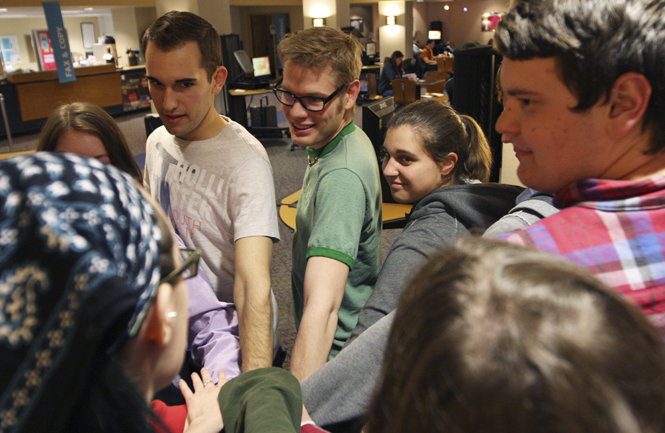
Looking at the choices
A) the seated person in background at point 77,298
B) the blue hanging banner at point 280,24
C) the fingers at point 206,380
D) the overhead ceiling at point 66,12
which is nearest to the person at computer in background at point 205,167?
the fingers at point 206,380

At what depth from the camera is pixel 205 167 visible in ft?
4.96

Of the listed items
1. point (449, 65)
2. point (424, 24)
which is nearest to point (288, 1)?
point (449, 65)

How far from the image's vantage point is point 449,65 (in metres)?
12.6

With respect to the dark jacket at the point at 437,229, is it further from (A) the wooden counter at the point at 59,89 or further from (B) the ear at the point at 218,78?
(A) the wooden counter at the point at 59,89

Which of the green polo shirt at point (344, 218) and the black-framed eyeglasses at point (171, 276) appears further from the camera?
the green polo shirt at point (344, 218)

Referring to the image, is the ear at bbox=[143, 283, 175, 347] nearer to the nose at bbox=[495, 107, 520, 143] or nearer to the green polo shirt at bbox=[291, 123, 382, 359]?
the nose at bbox=[495, 107, 520, 143]

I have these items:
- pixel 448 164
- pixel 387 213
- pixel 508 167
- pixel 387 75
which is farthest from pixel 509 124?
pixel 387 75

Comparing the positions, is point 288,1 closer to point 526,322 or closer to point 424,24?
point 424,24

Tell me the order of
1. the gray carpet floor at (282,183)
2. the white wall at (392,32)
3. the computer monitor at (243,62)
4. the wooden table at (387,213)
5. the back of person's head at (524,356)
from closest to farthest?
the back of person's head at (524,356) → the wooden table at (387,213) → the gray carpet floor at (282,183) → the computer monitor at (243,62) → the white wall at (392,32)

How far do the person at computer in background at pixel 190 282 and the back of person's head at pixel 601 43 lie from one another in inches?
32.2

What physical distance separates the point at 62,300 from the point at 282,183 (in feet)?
19.8

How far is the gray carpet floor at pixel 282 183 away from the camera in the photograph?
3445mm

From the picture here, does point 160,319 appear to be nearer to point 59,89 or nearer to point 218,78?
point 218,78

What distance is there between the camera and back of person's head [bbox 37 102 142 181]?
157cm
